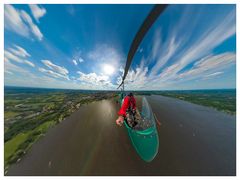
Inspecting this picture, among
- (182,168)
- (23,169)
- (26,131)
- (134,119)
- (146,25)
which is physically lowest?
(26,131)

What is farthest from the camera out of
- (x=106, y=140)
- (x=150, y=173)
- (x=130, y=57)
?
Result: (x=106, y=140)

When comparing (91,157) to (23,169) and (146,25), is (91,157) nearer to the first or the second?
(23,169)

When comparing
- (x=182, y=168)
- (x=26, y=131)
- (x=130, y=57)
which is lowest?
(x=26, y=131)

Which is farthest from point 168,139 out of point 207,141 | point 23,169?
point 23,169

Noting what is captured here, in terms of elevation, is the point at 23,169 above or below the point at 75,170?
below

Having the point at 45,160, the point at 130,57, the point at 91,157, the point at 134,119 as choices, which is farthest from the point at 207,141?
the point at 45,160

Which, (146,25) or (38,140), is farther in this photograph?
(38,140)

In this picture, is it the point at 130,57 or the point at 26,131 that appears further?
the point at 26,131

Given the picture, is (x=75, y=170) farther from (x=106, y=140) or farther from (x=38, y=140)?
(x=38, y=140)

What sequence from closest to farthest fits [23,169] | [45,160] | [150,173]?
[150,173], [23,169], [45,160]
